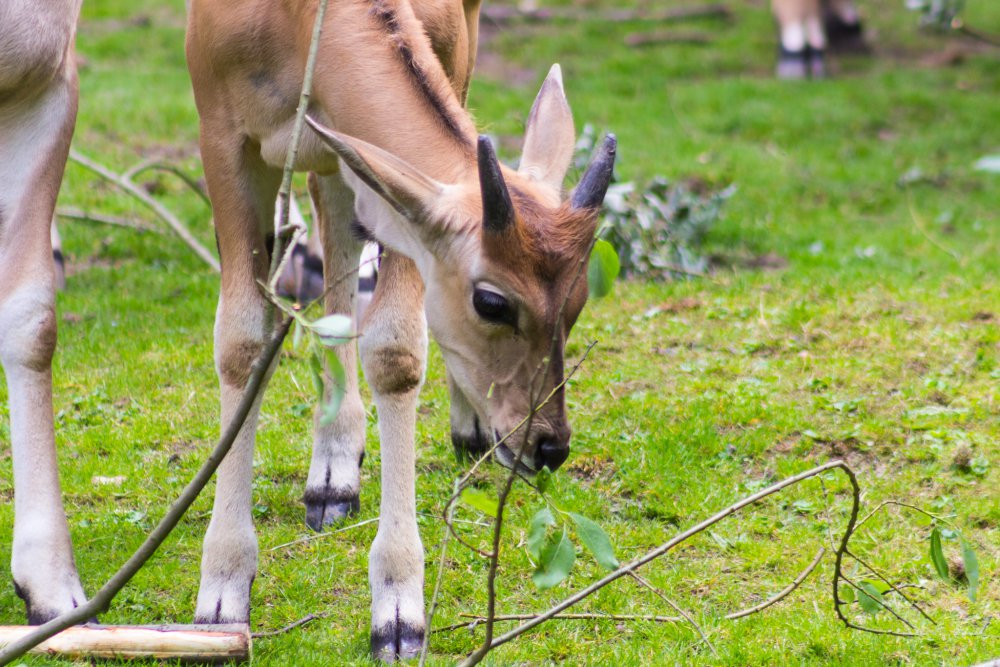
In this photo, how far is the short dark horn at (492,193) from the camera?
3756 mm

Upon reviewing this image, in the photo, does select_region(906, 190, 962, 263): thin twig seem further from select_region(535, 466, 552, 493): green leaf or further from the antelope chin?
select_region(535, 466, 552, 493): green leaf

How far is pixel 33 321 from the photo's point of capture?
4574 mm

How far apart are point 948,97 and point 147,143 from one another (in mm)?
8352

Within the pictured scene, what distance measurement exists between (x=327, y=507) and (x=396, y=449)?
853 millimetres

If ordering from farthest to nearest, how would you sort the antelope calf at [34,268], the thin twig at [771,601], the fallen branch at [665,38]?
the fallen branch at [665,38] → the antelope calf at [34,268] → the thin twig at [771,601]

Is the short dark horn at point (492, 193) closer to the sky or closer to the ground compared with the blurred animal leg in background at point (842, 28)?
closer to the sky

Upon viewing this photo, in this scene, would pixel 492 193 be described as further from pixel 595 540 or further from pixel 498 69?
pixel 498 69

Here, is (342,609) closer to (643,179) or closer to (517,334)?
(517,334)

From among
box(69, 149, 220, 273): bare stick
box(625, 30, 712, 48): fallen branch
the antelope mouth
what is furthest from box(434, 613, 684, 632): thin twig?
box(625, 30, 712, 48): fallen branch

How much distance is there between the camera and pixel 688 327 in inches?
296

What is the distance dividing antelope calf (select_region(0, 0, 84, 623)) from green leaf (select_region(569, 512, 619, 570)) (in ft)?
6.18

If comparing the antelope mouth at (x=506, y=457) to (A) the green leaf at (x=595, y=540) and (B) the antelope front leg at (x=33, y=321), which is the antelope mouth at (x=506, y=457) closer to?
(A) the green leaf at (x=595, y=540)

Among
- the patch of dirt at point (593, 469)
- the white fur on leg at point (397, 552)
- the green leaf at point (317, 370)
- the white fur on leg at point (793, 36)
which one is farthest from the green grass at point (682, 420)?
the white fur on leg at point (793, 36)

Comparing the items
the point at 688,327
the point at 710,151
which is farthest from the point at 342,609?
the point at 710,151
